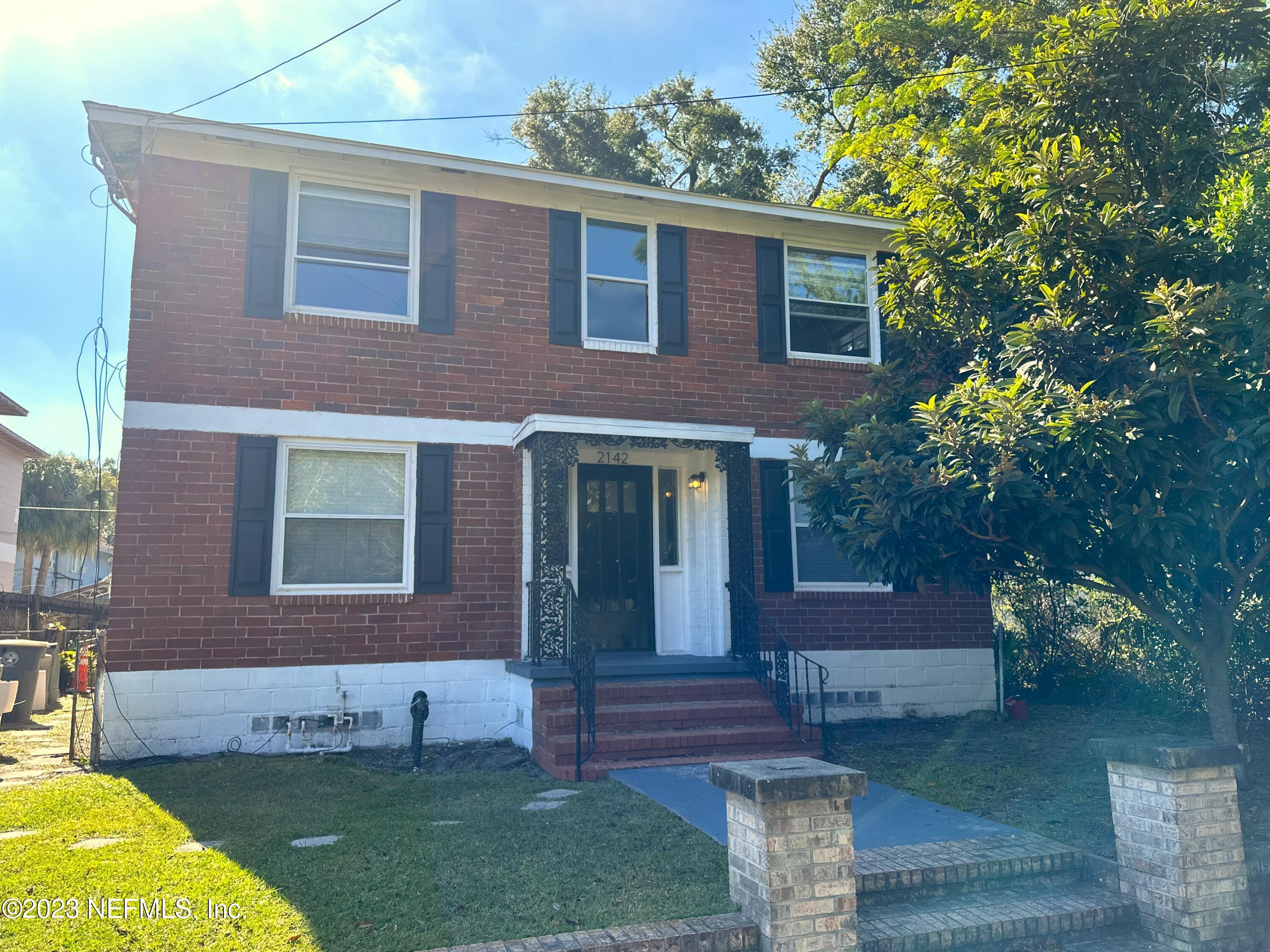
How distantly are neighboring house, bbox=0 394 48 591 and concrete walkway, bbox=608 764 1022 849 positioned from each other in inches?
713

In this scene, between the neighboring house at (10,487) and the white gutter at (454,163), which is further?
the neighboring house at (10,487)

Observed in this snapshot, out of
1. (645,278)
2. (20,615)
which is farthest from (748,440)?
(20,615)

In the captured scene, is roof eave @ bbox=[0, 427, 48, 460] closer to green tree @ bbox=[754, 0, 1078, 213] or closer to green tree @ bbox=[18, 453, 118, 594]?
green tree @ bbox=[18, 453, 118, 594]

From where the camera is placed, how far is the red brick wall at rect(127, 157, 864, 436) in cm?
849

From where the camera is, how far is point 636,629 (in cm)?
1004

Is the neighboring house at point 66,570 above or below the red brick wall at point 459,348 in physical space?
below

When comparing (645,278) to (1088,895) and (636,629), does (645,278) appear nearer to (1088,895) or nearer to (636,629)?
(636,629)

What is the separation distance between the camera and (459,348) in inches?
368

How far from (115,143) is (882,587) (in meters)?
9.42

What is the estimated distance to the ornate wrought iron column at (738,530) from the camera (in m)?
9.32

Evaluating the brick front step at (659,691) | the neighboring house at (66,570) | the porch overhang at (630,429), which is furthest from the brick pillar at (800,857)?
the neighboring house at (66,570)

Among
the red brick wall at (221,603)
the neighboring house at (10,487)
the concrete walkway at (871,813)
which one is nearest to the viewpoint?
the concrete walkway at (871,813)

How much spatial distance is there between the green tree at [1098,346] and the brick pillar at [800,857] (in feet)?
7.38

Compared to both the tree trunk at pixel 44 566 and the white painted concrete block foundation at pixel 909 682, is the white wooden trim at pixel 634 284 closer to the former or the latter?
the white painted concrete block foundation at pixel 909 682
